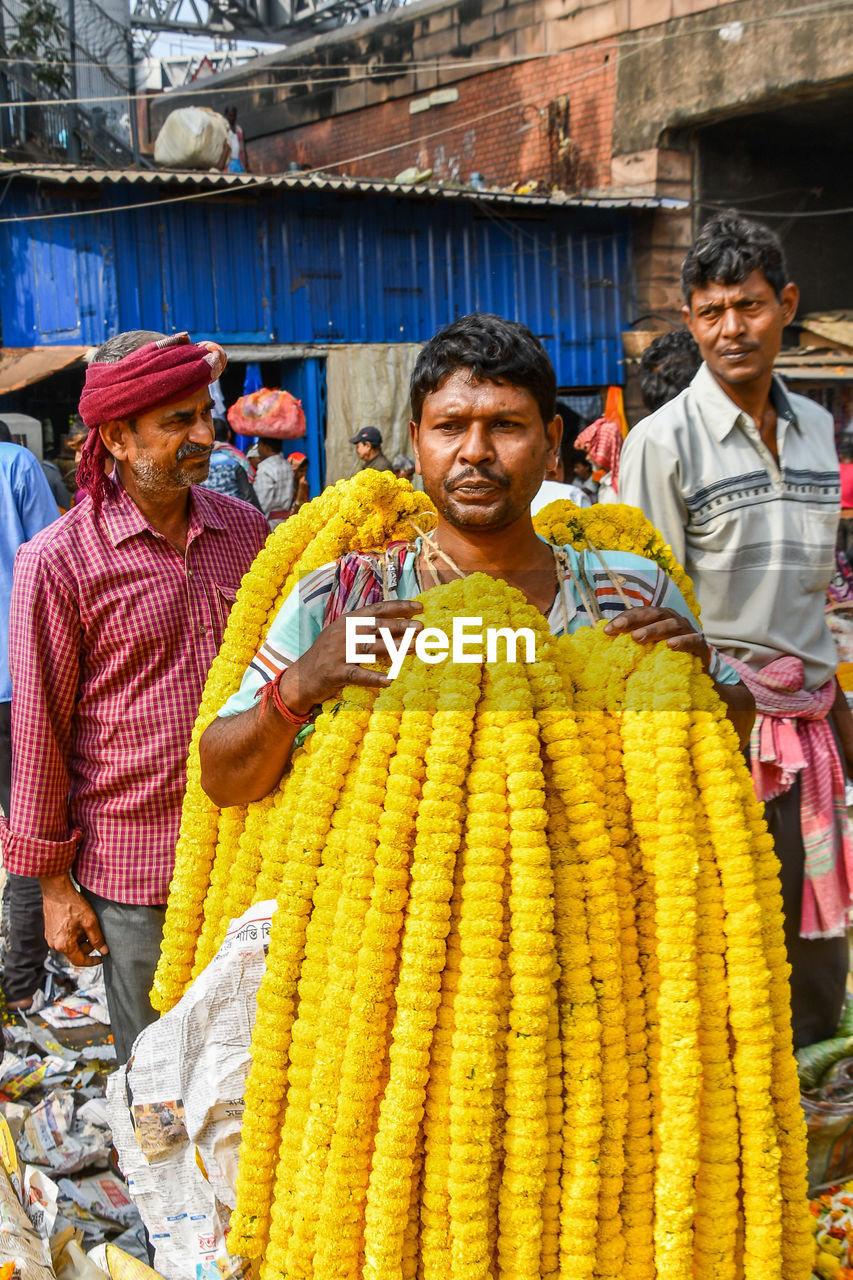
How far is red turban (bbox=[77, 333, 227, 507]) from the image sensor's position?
8.50ft

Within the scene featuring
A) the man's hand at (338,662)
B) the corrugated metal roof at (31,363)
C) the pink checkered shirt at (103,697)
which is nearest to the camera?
the man's hand at (338,662)

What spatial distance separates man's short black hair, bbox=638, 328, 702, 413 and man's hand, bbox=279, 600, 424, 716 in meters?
2.50

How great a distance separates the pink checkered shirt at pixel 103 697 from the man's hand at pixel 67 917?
42 mm

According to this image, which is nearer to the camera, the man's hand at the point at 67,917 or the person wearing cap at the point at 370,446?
the man's hand at the point at 67,917

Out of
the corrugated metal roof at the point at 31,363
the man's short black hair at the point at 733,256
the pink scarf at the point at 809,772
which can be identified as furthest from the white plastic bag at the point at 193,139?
the pink scarf at the point at 809,772

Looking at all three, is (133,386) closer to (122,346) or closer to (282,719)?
(122,346)

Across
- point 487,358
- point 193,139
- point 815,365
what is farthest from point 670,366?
point 193,139

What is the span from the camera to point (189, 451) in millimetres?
2645

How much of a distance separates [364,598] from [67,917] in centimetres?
129

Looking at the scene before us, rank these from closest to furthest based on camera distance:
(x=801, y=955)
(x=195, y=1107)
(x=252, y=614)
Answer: (x=195, y=1107), (x=252, y=614), (x=801, y=955)

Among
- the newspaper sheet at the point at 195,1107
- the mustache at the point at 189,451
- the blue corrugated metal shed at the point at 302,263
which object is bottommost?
the newspaper sheet at the point at 195,1107

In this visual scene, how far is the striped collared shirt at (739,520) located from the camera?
9.52 ft

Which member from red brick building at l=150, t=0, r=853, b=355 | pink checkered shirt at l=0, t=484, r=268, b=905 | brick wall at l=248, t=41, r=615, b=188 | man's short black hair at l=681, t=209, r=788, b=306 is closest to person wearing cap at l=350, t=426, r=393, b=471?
red brick building at l=150, t=0, r=853, b=355

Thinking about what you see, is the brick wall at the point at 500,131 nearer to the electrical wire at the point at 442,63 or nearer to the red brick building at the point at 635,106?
the red brick building at the point at 635,106
